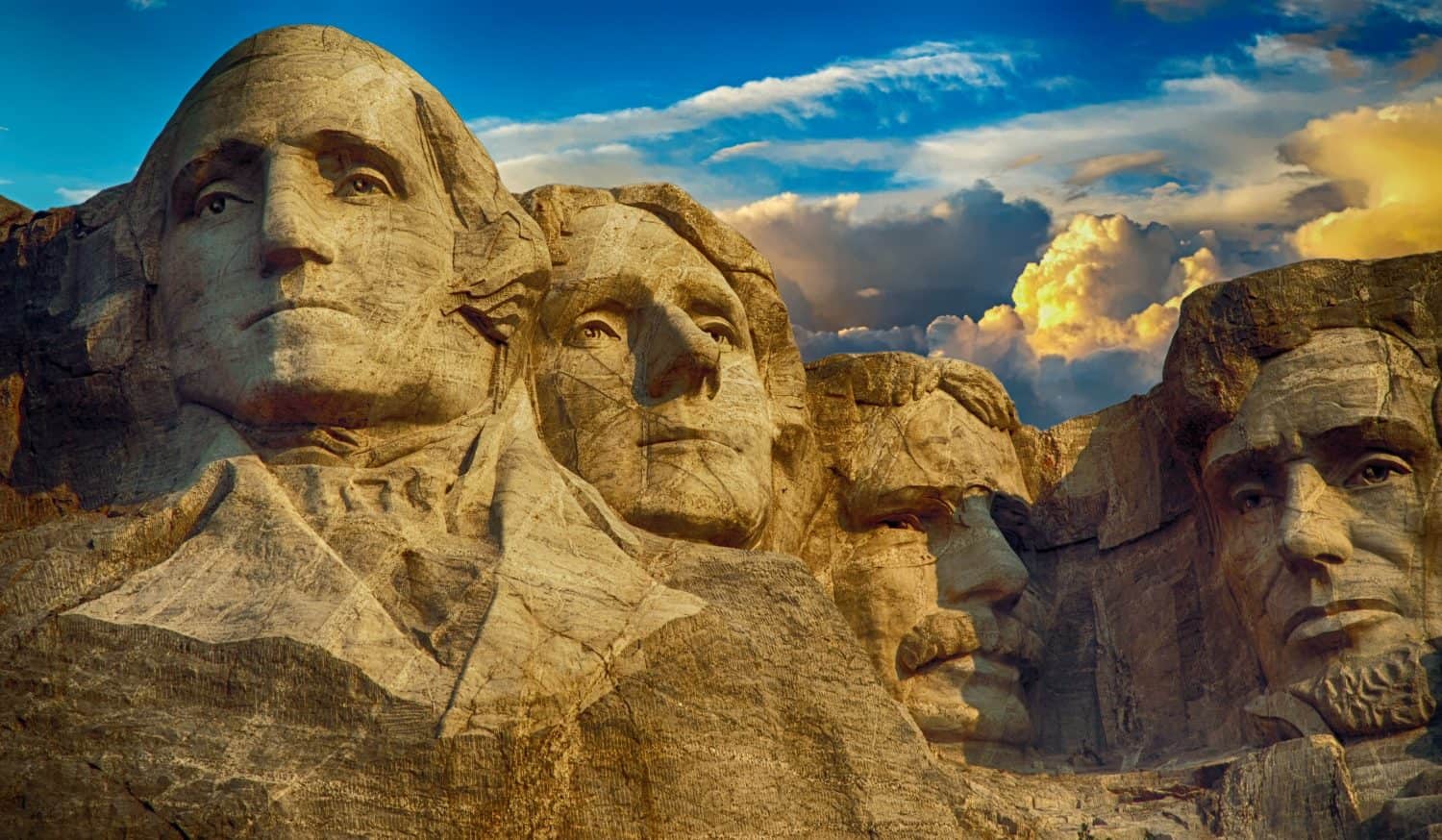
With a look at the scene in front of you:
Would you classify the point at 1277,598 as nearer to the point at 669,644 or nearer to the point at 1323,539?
the point at 1323,539

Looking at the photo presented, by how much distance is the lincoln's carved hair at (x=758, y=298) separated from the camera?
12203mm

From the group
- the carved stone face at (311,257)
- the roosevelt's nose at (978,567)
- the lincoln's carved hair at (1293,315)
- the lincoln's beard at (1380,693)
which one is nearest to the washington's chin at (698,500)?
the carved stone face at (311,257)

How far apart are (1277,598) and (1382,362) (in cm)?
131

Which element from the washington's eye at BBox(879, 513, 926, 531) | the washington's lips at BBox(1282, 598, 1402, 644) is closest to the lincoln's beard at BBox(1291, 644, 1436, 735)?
the washington's lips at BBox(1282, 598, 1402, 644)

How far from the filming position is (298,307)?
34.4ft

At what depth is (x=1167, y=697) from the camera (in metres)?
12.8

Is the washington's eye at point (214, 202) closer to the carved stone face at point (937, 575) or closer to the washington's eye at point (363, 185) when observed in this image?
the washington's eye at point (363, 185)

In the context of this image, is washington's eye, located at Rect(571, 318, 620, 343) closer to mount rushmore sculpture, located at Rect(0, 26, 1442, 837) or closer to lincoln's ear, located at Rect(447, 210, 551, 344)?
mount rushmore sculpture, located at Rect(0, 26, 1442, 837)

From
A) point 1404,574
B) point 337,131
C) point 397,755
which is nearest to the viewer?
point 397,755

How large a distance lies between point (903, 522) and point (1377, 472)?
8.49 feet

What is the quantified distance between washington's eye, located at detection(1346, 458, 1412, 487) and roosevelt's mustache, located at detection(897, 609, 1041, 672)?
1.98 metres

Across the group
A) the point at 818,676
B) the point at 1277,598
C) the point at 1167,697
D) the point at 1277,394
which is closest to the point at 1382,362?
the point at 1277,394

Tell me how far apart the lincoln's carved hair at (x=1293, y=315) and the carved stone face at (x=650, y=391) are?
90.5 inches

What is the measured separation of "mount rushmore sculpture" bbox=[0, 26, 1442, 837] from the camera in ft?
30.3
